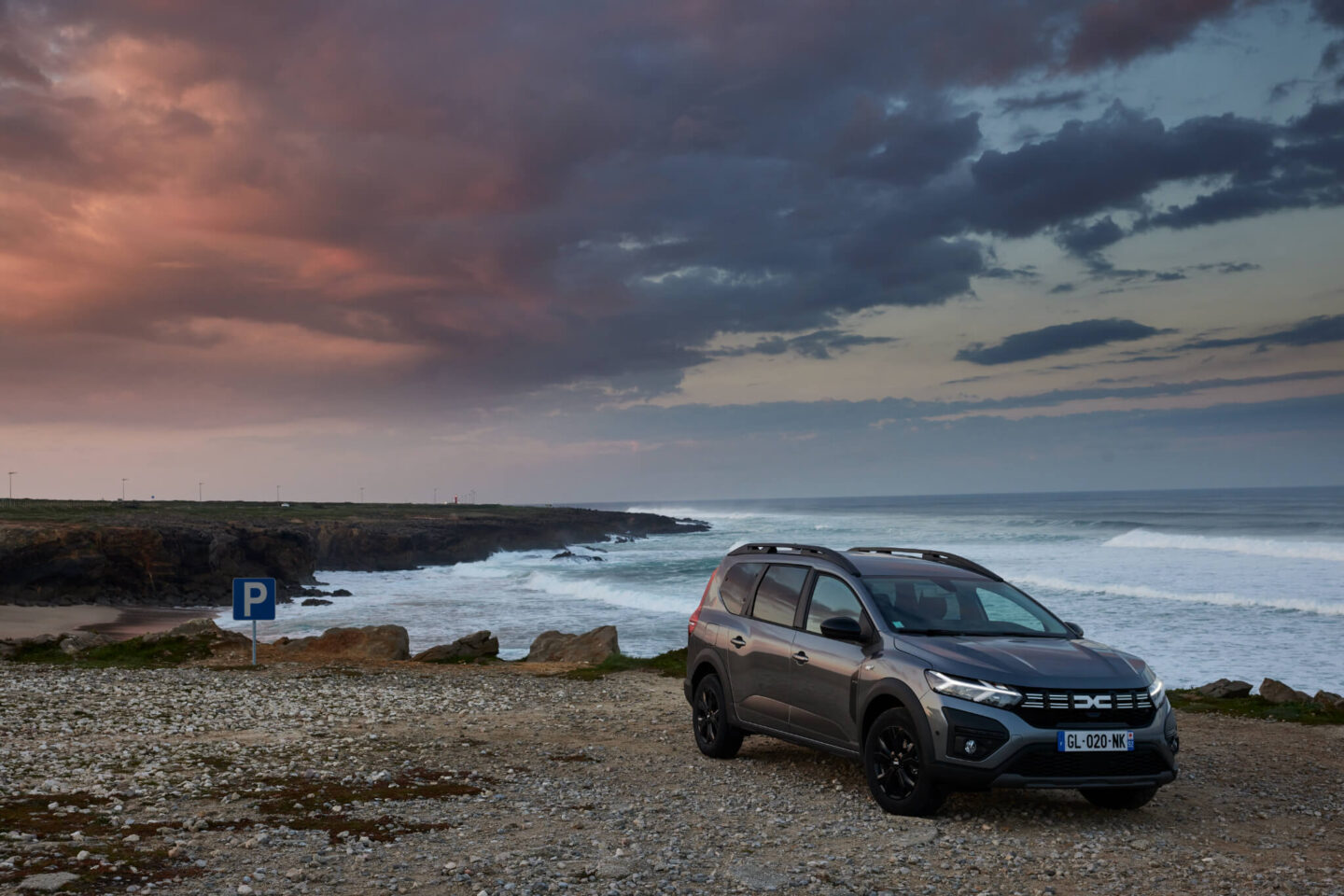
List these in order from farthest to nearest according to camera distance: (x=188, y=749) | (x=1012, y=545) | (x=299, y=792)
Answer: (x=1012, y=545)
(x=188, y=749)
(x=299, y=792)

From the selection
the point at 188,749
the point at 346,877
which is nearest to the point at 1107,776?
the point at 346,877

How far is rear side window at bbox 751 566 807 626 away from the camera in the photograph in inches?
386

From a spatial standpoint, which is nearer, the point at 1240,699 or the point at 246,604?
the point at 1240,699

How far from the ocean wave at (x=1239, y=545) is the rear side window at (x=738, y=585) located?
169ft

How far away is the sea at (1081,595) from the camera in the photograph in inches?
1040

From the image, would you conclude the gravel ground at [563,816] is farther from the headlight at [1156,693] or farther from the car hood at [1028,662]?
the car hood at [1028,662]

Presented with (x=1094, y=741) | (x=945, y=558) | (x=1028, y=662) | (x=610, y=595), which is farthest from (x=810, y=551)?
(x=610, y=595)

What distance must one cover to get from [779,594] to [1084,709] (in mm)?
3207

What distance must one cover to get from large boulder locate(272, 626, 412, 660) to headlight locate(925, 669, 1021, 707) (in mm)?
16566

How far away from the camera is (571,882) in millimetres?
6172

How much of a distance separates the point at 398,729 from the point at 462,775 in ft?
9.29

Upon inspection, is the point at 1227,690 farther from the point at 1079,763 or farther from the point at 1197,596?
the point at 1197,596

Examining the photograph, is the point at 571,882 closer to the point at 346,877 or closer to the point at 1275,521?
the point at 346,877

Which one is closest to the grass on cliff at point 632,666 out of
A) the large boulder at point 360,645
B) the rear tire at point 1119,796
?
the large boulder at point 360,645
